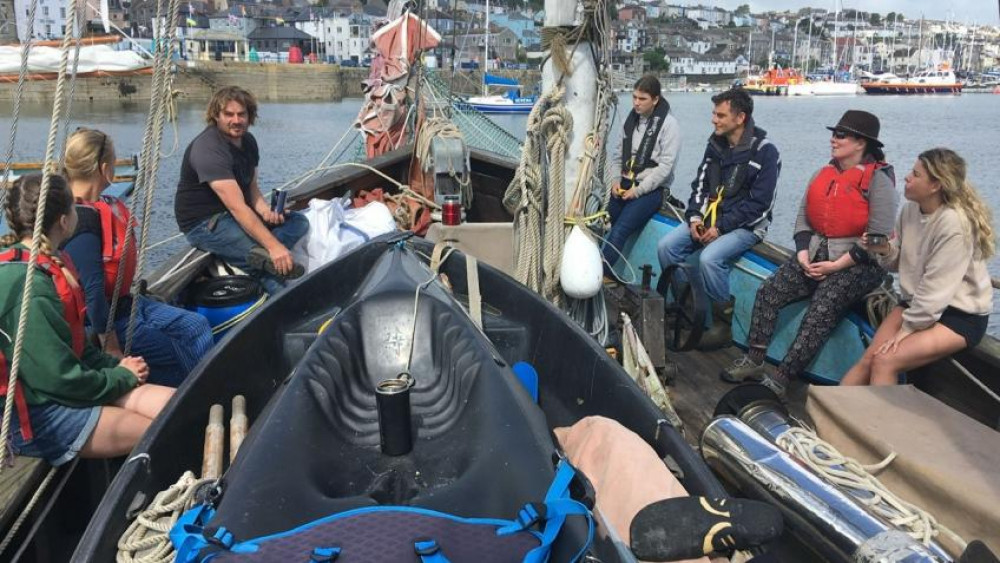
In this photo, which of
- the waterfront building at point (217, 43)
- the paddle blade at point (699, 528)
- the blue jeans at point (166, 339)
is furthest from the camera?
the waterfront building at point (217, 43)

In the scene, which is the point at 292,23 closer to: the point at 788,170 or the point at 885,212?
the point at 788,170

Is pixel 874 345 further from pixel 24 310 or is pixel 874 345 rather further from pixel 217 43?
pixel 217 43

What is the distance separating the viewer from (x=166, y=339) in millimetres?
3535

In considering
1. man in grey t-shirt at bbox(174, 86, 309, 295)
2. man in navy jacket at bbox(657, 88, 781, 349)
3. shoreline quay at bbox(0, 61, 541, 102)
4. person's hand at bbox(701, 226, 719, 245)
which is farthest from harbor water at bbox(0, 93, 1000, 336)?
man in grey t-shirt at bbox(174, 86, 309, 295)

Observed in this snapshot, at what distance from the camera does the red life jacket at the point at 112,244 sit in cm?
328

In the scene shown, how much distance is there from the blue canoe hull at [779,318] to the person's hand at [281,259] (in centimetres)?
206

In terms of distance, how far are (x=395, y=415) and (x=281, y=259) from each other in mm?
2338

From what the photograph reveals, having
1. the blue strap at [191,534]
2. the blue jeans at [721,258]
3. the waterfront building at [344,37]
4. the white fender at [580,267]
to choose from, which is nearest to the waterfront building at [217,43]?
the waterfront building at [344,37]

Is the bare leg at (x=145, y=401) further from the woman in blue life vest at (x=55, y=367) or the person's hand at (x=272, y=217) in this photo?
the person's hand at (x=272, y=217)

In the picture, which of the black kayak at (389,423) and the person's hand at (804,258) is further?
the person's hand at (804,258)

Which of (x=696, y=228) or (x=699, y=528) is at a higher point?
(x=696, y=228)

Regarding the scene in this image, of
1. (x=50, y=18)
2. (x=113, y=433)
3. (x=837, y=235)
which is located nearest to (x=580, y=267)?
(x=837, y=235)

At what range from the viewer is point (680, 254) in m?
4.69

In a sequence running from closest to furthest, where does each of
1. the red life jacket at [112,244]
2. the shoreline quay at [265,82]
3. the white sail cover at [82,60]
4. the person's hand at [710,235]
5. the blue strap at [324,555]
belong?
the blue strap at [324,555], the red life jacket at [112,244], the person's hand at [710,235], the white sail cover at [82,60], the shoreline quay at [265,82]
